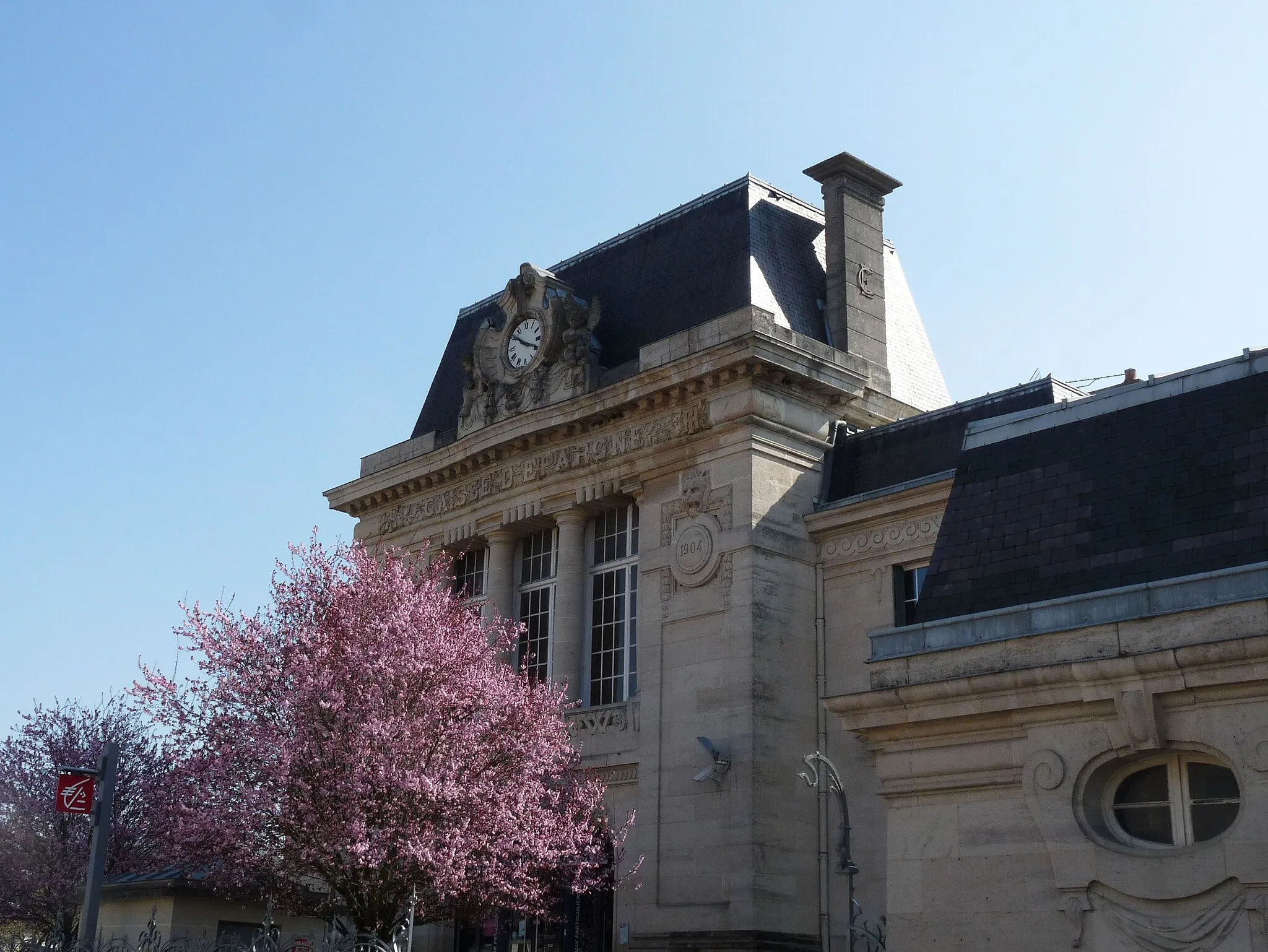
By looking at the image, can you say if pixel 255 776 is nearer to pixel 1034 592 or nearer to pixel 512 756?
pixel 512 756

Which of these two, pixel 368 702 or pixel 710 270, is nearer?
pixel 368 702

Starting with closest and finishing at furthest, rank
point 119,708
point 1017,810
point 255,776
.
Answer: point 1017,810 → point 255,776 → point 119,708

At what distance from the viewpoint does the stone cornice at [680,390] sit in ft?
92.0

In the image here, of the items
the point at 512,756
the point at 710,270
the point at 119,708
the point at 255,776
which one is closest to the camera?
the point at 255,776

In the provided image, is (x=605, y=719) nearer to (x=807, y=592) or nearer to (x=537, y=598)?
(x=537, y=598)

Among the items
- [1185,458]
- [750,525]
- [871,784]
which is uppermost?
[750,525]

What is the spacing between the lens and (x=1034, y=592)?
16.2 m

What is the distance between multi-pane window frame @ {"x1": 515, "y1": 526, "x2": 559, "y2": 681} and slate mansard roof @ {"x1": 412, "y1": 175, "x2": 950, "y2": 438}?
4.23 m

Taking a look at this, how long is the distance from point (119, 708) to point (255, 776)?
1546 cm

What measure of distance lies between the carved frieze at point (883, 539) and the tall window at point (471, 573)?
920cm

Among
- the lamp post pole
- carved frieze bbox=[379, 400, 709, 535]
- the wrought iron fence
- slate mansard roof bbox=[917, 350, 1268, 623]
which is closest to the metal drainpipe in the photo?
carved frieze bbox=[379, 400, 709, 535]

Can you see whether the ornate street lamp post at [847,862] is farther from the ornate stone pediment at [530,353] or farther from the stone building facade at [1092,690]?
the ornate stone pediment at [530,353]

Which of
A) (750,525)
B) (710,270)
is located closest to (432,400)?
(710,270)

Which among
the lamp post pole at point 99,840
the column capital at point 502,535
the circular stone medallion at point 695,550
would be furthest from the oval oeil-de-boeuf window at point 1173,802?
the column capital at point 502,535
